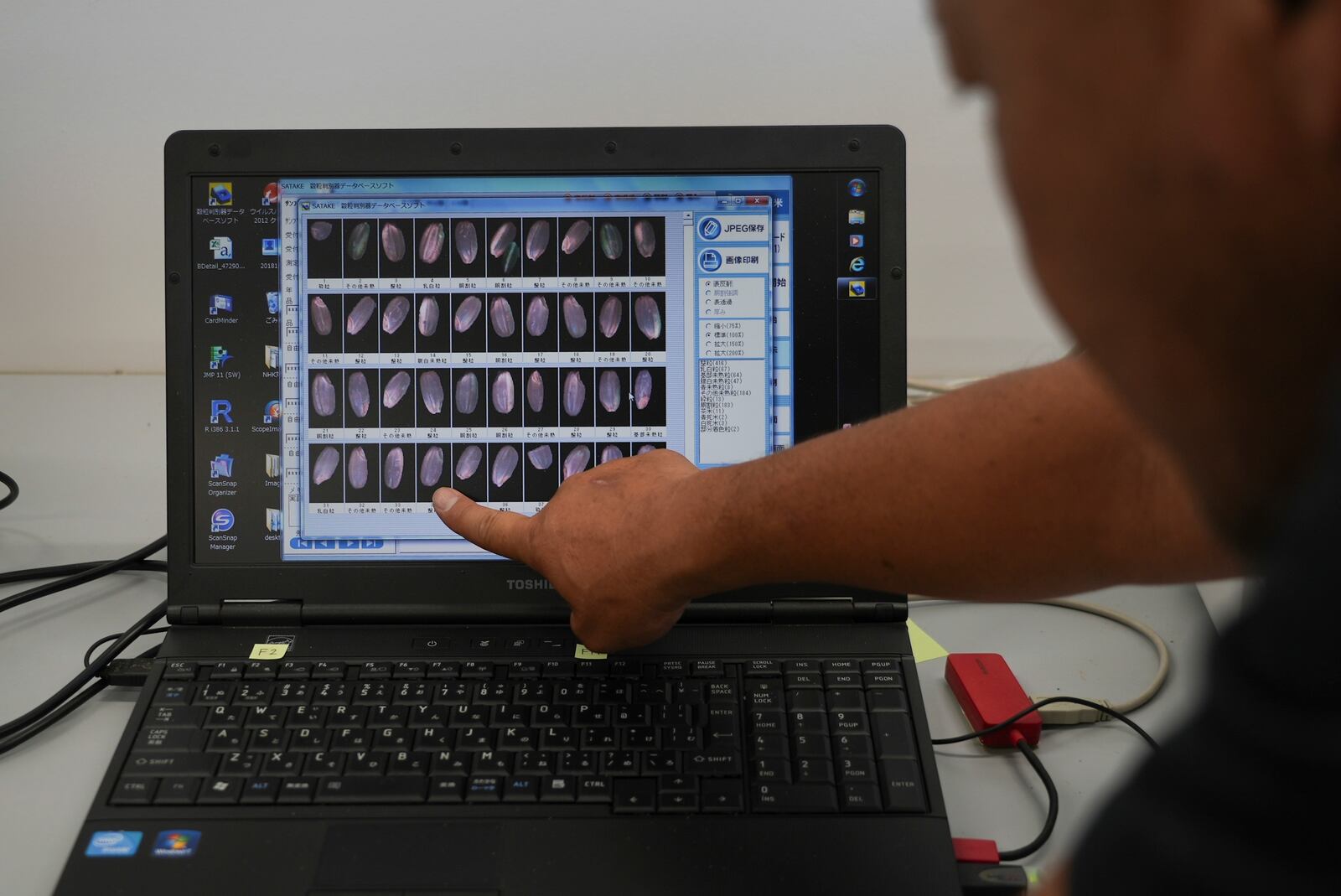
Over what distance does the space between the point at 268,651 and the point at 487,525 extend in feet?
0.55

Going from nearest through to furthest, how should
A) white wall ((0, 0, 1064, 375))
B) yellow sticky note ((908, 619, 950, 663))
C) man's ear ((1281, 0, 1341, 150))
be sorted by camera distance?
man's ear ((1281, 0, 1341, 150)) → yellow sticky note ((908, 619, 950, 663)) → white wall ((0, 0, 1064, 375))

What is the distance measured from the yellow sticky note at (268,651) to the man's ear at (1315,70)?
0.64 m

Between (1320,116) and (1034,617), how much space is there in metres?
0.67

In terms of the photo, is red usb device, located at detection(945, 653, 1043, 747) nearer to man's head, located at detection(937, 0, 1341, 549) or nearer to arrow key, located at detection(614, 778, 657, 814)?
arrow key, located at detection(614, 778, 657, 814)

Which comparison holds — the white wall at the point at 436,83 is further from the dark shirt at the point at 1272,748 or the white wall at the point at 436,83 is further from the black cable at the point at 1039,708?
the dark shirt at the point at 1272,748

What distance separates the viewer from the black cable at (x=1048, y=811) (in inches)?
23.2

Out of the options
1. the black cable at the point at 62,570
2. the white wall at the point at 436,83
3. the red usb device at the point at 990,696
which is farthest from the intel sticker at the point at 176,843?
the white wall at the point at 436,83

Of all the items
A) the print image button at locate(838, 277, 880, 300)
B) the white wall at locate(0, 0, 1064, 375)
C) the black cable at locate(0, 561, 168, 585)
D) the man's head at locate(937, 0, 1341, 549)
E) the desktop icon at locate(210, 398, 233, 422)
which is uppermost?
the white wall at locate(0, 0, 1064, 375)

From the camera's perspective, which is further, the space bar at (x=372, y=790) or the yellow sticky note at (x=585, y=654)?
the yellow sticky note at (x=585, y=654)

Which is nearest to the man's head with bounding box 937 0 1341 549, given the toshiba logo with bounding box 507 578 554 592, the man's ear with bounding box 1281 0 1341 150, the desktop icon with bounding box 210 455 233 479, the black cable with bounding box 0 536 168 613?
the man's ear with bounding box 1281 0 1341 150

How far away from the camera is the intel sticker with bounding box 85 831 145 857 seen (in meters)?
0.56

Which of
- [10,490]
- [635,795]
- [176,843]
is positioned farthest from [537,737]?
[10,490]

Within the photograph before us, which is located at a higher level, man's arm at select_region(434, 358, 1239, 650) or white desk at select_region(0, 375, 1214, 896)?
man's arm at select_region(434, 358, 1239, 650)

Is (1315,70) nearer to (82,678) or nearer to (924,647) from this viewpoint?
(924,647)
